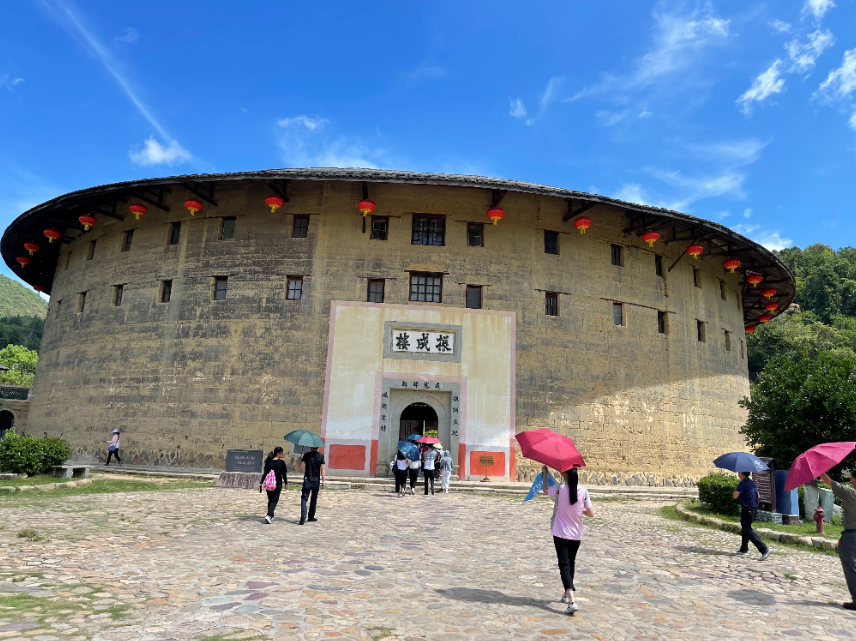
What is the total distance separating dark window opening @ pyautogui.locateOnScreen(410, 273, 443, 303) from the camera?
58.5ft

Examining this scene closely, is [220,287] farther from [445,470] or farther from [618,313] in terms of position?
[618,313]

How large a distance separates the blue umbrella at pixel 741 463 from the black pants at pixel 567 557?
3877 mm

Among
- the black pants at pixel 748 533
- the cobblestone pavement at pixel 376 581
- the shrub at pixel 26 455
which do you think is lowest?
the cobblestone pavement at pixel 376 581

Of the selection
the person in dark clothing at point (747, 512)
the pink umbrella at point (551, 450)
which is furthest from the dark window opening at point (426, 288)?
the pink umbrella at point (551, 450)

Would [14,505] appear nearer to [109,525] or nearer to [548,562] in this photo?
[109,525]

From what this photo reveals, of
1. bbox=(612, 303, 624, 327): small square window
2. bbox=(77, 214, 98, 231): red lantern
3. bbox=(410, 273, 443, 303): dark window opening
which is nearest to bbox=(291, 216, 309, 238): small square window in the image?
bbox=(410, 273, 443, 303): dark window opening

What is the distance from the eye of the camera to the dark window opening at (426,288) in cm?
1783

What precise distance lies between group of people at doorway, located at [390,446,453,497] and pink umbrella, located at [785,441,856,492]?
8.97m

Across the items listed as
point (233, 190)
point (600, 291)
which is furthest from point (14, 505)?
point (600, 291)

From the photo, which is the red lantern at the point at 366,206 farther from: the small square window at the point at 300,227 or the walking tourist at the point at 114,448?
the walking tourist at the point at 114,448

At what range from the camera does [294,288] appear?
1784 centimetres

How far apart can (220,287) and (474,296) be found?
7897 mm

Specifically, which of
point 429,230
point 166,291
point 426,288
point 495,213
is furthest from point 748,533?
point 166,291

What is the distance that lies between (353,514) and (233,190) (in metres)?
12.4
